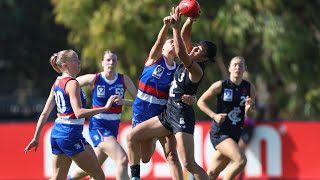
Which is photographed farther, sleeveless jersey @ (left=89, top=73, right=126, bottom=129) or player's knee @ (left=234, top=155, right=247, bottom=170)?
sleeveless jersey @ (left=89, top=73, right=126, bottom=129)

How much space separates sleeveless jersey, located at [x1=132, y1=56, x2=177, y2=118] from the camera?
11.1 m

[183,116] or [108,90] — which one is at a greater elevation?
[108,90]

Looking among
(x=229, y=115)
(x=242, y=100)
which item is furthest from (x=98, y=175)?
(x=242, y=100)

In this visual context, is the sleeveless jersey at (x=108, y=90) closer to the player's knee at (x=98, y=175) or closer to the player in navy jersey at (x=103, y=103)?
the player in navy jersey at (x=103, y=103)

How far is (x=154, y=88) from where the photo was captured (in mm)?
11219

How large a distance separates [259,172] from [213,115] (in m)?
4.52

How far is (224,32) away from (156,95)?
8734 millimetres

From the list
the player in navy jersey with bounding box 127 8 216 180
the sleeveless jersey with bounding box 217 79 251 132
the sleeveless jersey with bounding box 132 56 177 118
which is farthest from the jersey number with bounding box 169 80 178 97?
the sleeveless jersey with bounding box 217 79 251 132

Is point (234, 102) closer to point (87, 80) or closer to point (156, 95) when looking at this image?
point (156, 95)

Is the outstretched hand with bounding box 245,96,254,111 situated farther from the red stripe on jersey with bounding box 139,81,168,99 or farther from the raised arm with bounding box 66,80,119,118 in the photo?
the raised arm with bounding box 66,80,119,118

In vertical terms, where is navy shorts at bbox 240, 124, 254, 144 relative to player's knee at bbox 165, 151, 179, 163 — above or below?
above

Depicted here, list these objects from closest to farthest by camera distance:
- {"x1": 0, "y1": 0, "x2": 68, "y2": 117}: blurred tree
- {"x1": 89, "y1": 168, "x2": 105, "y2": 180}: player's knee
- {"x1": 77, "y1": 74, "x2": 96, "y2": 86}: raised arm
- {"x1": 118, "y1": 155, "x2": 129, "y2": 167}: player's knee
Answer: {"x1": 89, "y1": 168, "x2": 105, "y2": 180}: player's knee → {"x1": 118, "y1": 155, "x2": 129, "y2": 167}: player's knee → {"x1": 77, "y1": 74, "x2": 96, "y2": 86}: raised arm → {"x1": 0, "y1": 0, "x2": 68, "y2": 117}: blurred tree

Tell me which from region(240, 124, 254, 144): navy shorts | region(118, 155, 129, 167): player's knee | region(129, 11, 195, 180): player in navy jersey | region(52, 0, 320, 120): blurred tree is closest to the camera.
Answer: region(129, 11, 195, 180): player in navy jersey

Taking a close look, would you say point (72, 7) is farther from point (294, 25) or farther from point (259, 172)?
point (259, 172)
